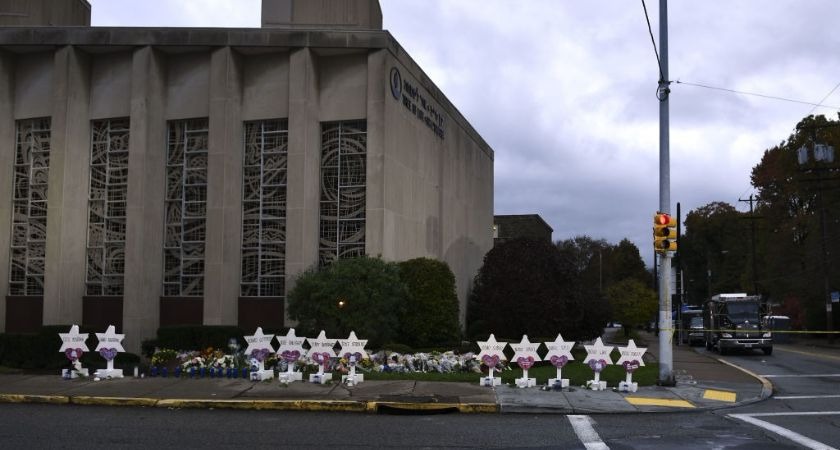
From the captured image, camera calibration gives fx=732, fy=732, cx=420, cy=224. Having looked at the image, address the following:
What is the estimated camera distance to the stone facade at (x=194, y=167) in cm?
2427

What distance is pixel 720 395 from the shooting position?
1530cm

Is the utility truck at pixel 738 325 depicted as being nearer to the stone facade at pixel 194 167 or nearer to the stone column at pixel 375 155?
the stone facade at pixel 194 167

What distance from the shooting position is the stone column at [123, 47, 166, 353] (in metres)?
24.6

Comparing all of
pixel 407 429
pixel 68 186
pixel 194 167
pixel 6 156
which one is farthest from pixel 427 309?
pixel 6 156

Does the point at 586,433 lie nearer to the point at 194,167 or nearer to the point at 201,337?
the point at 201,337

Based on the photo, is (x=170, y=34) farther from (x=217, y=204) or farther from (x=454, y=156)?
(x=454, y=156)

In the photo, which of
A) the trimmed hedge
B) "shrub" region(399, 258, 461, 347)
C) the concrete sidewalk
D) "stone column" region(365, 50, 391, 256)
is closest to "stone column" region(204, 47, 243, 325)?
the trimmed hedge

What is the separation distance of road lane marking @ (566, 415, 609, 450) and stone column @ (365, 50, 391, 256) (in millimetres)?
12450

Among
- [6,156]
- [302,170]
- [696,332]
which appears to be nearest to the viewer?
[302,170]

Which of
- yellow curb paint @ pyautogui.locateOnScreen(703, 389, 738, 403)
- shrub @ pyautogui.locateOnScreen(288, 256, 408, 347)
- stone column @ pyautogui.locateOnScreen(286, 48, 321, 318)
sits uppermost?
stone column @ pyautogui.locateOnScreen(286, 48, 321, 318)

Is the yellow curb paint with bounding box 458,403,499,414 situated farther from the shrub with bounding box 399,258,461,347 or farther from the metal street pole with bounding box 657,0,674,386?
the shrub with bounding box 399,258,461,347

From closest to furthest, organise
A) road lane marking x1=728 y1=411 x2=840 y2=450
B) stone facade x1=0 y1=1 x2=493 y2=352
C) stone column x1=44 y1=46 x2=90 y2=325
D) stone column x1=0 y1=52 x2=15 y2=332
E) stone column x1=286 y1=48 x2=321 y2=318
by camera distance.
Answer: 1. road lane marking x1=728 y1=411 x2=840 y2=450
2. stone column x1=286 y1=48 x2=321 y2=318
3. stone facade x1=0 y1=1 x2=493 y2=352
4. stone column x1=44 y1=46 x2=90 y2=325
5. stone column x1=0 y1=52 x2=15 y2=332

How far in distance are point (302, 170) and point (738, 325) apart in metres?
21.2

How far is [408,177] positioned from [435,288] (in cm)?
511
